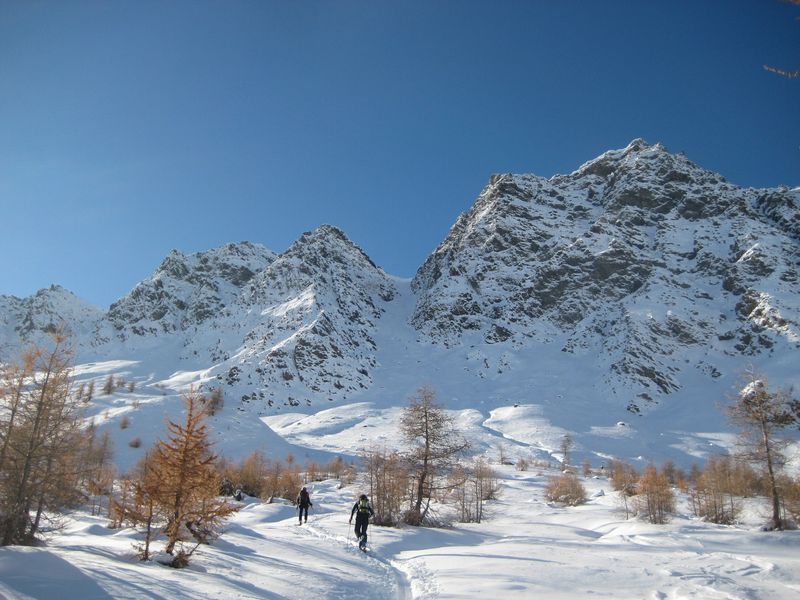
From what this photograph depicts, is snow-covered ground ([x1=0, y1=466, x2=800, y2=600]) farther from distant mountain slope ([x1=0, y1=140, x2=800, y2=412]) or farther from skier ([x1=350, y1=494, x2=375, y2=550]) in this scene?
distant mountain slope ([x1=0, y1=140, x2=800, y2=412])

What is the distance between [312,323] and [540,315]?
70.1 m

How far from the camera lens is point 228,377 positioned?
12362 cm

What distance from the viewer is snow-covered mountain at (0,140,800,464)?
110062 mm

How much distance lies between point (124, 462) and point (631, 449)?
74.6m

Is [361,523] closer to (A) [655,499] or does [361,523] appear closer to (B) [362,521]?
(B) [362,521]

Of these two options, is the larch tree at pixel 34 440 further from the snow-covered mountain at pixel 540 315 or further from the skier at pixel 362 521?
the snow-covered mountain at pixel 540 315

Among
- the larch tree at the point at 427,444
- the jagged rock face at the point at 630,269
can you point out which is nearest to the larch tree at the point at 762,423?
the larch tree at the point at 427,444

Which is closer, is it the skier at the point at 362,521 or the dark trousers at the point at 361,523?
the skier at the point at 362,521

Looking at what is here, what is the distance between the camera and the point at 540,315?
482 ft

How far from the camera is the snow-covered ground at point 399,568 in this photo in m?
8.09

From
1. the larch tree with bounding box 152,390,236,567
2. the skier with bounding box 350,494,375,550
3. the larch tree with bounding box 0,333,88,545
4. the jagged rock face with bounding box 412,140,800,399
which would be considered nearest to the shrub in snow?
the skier with bounding box 350,494,375,550

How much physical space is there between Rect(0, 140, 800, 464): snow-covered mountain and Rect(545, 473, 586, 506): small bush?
37994 millimetres

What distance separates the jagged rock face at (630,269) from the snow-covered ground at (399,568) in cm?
10187

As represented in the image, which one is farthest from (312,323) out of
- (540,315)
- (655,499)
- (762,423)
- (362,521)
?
(362,521)
